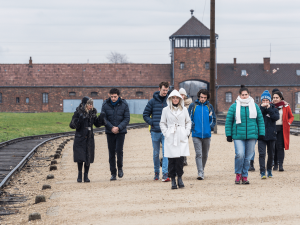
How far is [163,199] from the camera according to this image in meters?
7.24

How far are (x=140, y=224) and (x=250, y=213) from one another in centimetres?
149

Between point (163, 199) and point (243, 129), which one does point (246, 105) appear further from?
point (163, 199)

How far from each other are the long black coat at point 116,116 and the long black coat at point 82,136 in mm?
253

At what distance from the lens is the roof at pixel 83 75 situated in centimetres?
5797

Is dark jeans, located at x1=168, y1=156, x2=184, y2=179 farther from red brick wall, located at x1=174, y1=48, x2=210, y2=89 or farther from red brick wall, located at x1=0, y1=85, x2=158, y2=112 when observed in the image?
red brick wall, located at x1=0, y1=85, x2=158, y2=112

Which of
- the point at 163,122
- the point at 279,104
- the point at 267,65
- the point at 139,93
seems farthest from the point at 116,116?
the point at 267,65

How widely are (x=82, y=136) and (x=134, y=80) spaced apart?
49561 millimetres

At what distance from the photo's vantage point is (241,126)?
8664 millimetres

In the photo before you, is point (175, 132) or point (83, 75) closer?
point (175, 132)

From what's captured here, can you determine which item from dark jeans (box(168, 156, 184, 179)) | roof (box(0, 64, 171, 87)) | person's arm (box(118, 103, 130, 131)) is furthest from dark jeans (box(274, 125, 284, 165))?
roof (box(0, 64, 171, 87))

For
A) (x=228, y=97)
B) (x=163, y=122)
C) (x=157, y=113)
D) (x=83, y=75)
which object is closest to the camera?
(x=163, y=122)

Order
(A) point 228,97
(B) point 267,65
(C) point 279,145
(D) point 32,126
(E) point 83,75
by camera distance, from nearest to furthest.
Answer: (C) point 279,145 < (D) point 32,126 < (E) point 83,75 < (A) point 228,97 < (B) point 267,65

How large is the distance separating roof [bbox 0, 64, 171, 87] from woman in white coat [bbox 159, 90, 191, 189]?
49624 millimetres

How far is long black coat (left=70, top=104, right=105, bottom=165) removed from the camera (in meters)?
9.12
